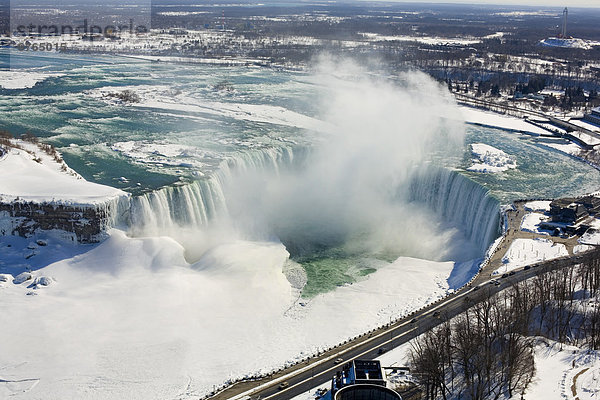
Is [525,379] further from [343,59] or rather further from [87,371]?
[343,59]

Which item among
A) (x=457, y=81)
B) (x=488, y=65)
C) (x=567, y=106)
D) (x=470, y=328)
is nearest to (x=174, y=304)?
(x=470, y=328)

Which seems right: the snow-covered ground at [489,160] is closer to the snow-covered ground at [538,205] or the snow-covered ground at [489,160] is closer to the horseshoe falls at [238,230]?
the horseshoe falls at [238,230]

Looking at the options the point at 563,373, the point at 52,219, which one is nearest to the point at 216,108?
the point at 52,219

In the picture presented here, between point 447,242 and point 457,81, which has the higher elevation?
point 457,81

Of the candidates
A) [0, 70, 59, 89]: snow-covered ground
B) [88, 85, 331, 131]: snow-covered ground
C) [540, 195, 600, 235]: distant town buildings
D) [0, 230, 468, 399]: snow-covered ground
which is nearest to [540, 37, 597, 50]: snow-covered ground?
[88, 85, 331, 131]: snow-covered ground

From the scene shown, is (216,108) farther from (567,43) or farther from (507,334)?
(567,43)

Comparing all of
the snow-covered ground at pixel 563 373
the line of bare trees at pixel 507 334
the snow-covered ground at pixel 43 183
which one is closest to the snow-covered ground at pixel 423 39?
the snow-covered ground at pixel 43 183

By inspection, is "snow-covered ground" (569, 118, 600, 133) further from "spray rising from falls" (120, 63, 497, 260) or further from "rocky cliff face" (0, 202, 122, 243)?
"rocky cliff face" (0, 202, 122, 243)
